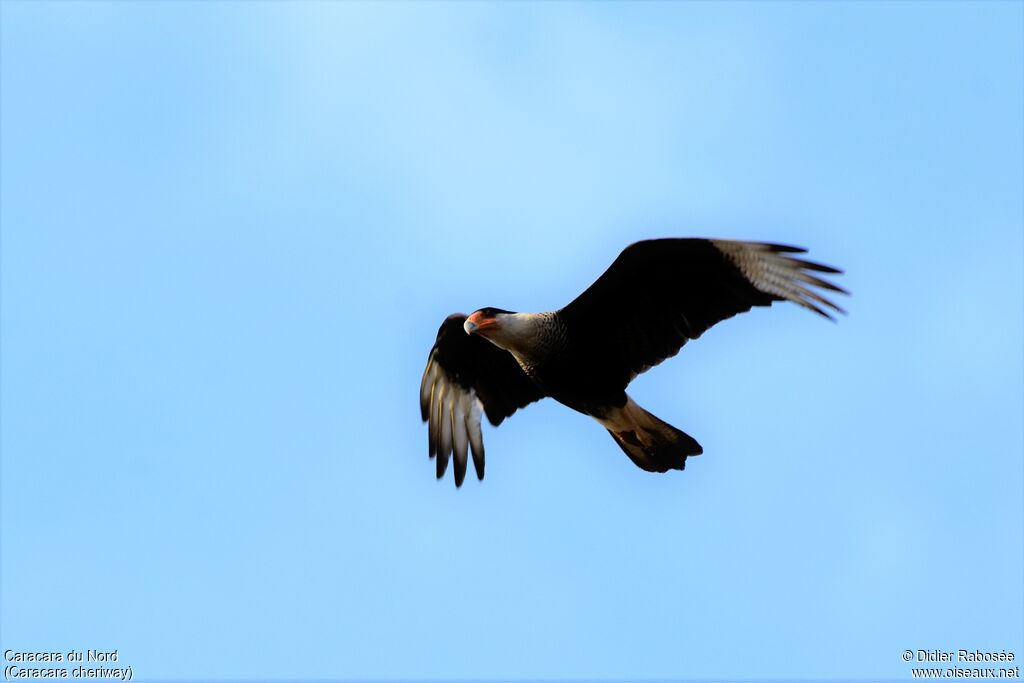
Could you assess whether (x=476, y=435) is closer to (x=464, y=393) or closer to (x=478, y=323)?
(x=464, y=393)

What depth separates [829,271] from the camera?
30.4 feet

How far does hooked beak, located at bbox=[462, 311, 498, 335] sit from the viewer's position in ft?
34.0

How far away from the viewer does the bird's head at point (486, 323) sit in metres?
10.4

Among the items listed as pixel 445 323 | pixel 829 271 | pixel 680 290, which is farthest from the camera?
pixel 445 323

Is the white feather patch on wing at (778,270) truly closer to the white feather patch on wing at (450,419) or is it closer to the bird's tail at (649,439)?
the bird's tail at (649,439)

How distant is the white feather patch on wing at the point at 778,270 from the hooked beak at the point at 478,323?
1723 mm

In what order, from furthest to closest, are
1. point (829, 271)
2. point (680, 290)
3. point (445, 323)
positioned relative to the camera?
point (445, 323) → point (680, 290) → point (829, 271)

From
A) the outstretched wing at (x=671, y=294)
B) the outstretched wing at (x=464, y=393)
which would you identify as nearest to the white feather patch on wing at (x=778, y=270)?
the outstretched wing at (x=671, y=294)

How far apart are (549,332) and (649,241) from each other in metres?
1.04

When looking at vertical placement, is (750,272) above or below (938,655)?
above

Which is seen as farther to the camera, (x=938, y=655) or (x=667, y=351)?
(x=667, y=351)

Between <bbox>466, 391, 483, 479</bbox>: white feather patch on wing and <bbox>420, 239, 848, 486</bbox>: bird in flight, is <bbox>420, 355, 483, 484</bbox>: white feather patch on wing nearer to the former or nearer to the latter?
<bbox>466, 391, 483, 479</bbox>: white feather patch on wing

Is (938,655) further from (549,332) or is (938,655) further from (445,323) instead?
(445,323)

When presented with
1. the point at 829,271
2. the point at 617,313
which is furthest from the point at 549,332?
the point at 829,271
